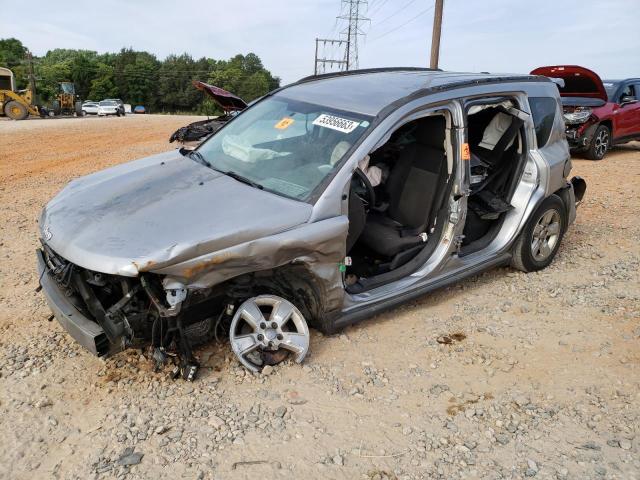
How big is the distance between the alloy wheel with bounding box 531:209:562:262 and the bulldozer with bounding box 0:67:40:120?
2773 centimetres

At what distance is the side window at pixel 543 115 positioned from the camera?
15.6ft

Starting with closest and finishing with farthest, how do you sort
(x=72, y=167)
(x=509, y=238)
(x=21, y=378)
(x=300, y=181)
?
1. (x=21, y=378)
2. (x=300, y=181)
3. (x=509, y=238)
4. (x=72, y=167)

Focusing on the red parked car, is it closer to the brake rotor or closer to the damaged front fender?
the damaged front fender

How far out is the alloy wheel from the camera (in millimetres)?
4945

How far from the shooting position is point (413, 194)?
4.28 meters

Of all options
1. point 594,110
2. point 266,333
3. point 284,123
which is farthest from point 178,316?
point 594,110

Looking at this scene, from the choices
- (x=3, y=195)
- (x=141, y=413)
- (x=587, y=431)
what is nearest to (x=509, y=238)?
(x=587, y=431)

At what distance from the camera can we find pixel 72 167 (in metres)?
10.1

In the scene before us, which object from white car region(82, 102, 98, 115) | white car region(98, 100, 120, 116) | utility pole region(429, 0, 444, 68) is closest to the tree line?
white car region(82, 102, 98, 115)

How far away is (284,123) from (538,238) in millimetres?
2668

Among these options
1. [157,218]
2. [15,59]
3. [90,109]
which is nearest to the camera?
[157,218]

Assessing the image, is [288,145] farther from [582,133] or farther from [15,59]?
[15,59]

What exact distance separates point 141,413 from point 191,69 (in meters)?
94.4

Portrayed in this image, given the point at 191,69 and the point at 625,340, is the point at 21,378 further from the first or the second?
the point at 191,69
